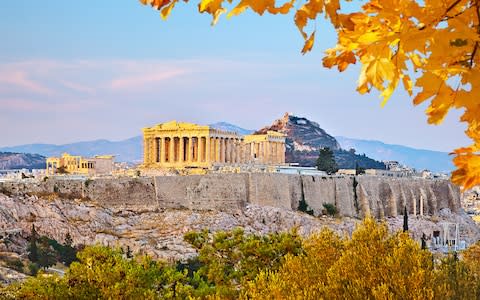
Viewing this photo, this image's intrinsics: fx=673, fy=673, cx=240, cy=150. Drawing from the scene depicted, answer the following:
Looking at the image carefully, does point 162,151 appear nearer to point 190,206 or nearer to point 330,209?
point 190,206

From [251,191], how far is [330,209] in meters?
5.69

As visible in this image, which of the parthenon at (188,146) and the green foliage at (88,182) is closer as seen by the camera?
the green foliage at (88,182)

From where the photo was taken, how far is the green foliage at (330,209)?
40219mm

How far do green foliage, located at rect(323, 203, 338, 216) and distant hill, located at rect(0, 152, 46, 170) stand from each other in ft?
209

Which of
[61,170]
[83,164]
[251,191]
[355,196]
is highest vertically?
[83,164]

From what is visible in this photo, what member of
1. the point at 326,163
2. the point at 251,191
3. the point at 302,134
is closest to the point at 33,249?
the point at 251,191

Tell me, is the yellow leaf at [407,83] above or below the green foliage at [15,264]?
above

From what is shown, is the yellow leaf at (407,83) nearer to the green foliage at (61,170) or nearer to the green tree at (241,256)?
the green tree at (241,256)

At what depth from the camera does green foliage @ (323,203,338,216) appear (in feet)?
132

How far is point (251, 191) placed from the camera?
37.6m

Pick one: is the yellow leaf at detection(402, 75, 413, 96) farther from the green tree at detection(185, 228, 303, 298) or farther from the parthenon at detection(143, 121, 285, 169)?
the parthenon at detection(143, 121, 285, 169)

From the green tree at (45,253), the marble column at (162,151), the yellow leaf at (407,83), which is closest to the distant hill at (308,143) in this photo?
the marble column at (162,151)

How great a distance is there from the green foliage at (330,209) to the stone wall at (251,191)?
0.90 feet

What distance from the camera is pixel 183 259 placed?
81.2 feet
